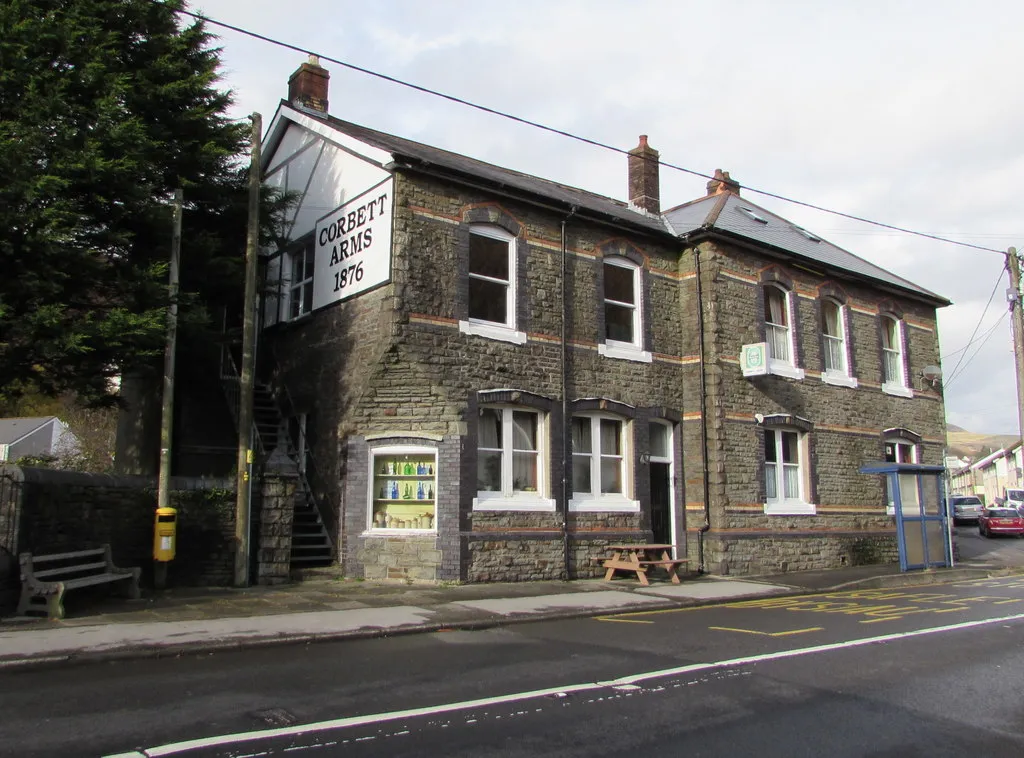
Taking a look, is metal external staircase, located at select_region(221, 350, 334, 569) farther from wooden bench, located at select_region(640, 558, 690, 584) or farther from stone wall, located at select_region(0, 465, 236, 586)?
wooden bench, located at select_region(640, 558, 690, 584)

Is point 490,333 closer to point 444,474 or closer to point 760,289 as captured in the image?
point 444,474

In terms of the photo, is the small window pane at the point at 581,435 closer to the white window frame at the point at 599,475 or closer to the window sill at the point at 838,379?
the white window frame at the point at 599,475

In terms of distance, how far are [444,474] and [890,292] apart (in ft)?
47.1

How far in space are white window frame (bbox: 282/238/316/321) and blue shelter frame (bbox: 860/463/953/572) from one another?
1256 centimetres

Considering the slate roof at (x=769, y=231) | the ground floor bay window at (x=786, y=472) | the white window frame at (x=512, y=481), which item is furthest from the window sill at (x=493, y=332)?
the ground floor bay window at (x=786, y=472)

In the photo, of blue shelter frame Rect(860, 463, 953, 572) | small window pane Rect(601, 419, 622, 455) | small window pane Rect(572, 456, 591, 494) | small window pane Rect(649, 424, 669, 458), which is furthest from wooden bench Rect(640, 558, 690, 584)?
blue shelter frame Rect(860, 463, 953, 572)

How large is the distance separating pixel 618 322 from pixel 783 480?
5.37m

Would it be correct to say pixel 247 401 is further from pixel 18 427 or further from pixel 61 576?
pixel 18 427

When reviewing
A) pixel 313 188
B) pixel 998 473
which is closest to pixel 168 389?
pixel 313 188

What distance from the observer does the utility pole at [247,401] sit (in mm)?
12797

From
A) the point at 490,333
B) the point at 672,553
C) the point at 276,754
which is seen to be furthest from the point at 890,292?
the point at 276,754

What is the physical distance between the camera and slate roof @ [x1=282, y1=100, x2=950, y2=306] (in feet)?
54.9

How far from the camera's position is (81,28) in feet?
39.4

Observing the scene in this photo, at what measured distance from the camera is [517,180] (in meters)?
18.3
